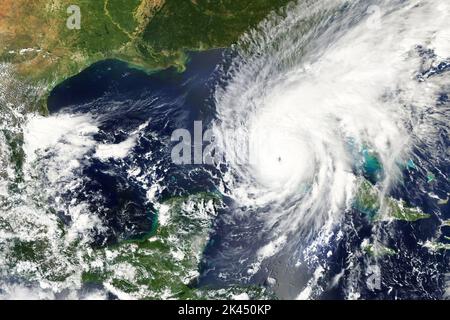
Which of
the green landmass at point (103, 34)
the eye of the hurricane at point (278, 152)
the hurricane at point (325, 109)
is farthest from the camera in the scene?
the green landmass at point (103, 34)

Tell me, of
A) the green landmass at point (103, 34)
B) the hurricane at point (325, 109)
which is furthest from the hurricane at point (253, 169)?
the green landmass at point (103, 34)

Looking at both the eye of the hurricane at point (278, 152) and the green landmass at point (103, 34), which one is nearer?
the eye of the hurricane at point (278, 152)

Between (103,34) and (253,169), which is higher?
(103,34)

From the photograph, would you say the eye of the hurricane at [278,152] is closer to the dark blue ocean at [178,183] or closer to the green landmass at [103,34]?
the dark blue ocean at [178,183]

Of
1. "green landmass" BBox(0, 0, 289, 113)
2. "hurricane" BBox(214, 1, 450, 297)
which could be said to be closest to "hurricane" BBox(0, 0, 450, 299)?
"hurricane" BBox(214, 1, 450, 297)

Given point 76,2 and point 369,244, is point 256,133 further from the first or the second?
point 76,2

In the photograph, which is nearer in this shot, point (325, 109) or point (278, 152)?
point (325, 109)

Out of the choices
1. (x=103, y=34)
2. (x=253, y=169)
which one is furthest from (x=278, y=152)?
(x=103, y=34)

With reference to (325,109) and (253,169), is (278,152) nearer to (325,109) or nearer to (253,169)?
(253,169)

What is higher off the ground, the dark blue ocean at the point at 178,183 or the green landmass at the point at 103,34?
the green landmass at the point at 103,34

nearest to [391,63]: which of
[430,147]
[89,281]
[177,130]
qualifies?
[430,147]

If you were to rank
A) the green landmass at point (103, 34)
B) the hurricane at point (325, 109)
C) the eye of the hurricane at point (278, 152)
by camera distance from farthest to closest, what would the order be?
1. the green landmass at point (103, 34)
2. the eye of the hurricane at point (278, 152)
3. the hurricane at point (325, 109)
